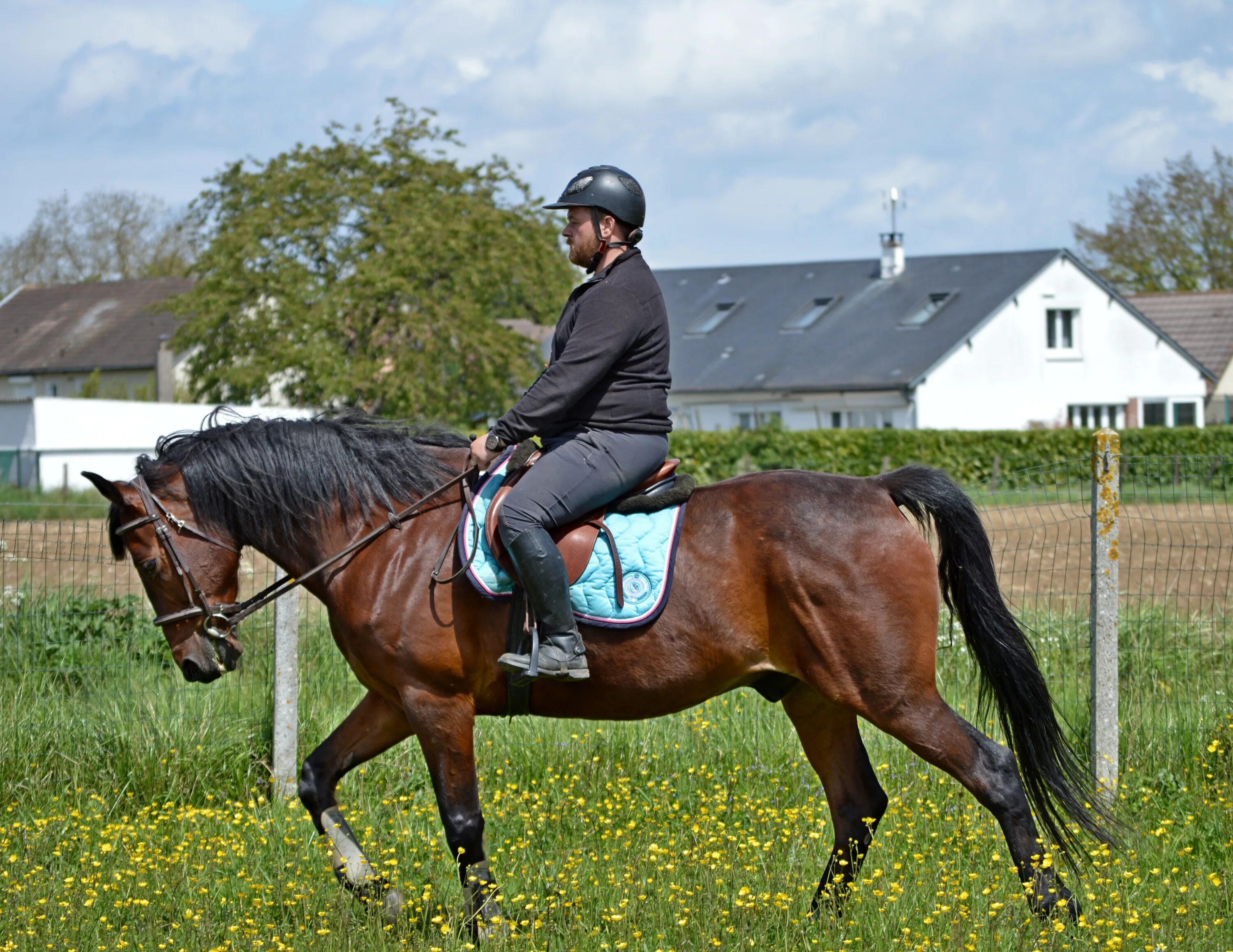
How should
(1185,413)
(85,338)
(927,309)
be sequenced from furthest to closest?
1. (85,338)
2. (1185,413)
3. (927,309)

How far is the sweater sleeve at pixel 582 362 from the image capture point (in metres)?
4.80

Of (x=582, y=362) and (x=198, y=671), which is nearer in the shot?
(x=582, y=362)

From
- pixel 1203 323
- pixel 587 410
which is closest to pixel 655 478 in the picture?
pixel 587 410

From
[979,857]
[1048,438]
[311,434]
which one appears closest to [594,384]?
[311,434]

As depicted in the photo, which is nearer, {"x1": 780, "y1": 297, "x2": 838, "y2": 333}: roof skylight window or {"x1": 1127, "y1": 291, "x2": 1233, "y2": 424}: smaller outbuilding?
{"x1": 780, "y1": 297, "x2": 838, "y2": 333}: roof skylight window

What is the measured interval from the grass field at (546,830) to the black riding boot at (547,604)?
100 centimetres

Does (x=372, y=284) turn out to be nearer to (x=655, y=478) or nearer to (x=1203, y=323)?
(x=655, y=478)

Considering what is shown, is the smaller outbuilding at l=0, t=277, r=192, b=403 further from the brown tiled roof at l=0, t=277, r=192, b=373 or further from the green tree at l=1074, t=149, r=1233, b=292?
the green tree at l=1074, t=149, r=1233, b=292

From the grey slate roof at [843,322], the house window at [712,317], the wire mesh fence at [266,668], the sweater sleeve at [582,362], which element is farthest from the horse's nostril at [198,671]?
the house window at [712,317]

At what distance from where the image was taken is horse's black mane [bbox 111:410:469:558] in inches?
201

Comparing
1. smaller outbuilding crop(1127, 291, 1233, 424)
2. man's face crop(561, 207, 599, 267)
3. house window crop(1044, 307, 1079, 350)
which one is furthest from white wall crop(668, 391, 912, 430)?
man's face crop(561, 207, 599, 267)

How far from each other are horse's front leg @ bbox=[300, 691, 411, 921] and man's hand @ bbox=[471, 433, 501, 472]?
1.11 metres

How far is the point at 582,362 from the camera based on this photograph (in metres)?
4.80

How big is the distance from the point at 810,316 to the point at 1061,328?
359 inches
